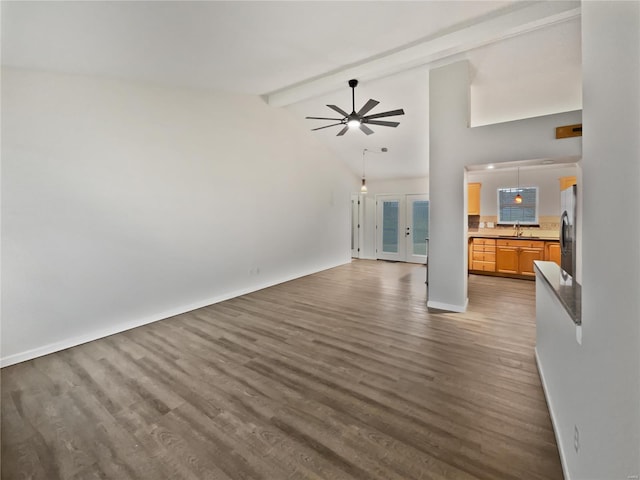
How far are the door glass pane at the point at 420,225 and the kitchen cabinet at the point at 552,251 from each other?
2.97m

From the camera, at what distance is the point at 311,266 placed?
686cm

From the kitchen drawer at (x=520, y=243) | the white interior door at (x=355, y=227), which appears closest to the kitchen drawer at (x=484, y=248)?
the kitchen drawer at (x=520, y=243)

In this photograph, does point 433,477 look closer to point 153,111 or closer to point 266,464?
point 266,464

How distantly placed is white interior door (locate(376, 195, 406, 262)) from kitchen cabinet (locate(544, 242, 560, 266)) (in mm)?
3527

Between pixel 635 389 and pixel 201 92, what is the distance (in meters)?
5.16

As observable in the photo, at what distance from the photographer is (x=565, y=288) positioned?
1828 mm

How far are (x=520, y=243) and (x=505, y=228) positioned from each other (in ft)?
3.15

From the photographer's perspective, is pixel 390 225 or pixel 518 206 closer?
pixel 518 206

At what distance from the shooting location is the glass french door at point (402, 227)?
27.0ft

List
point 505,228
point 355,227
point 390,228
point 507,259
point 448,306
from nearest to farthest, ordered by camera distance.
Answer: point 448,306, point 507,259, point 505,228, point 390,228, point 355,227

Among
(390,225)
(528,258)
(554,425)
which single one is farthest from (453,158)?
A: (390,225)

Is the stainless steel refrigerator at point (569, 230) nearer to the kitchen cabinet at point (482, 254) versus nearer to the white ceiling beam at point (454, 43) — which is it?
the white ceiling beam at point (454, 43)

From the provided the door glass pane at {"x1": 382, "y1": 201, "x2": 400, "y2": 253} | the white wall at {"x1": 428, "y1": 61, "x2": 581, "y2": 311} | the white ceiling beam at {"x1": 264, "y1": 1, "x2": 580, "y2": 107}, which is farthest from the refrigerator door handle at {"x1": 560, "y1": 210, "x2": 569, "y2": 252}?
the door glass pane at {"x1": 382, "y1": 201, "x2": 400, "y2": 253}

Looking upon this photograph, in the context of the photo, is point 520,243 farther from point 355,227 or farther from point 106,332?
point 106,332
